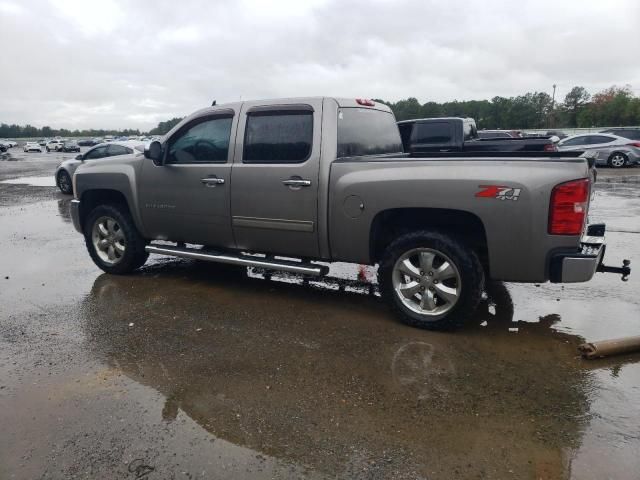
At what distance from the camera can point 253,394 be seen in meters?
3.35

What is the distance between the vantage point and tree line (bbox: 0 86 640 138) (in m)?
62.7

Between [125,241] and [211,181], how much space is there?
5.05 ft

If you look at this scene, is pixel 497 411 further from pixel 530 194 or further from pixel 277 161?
pixel 277 161

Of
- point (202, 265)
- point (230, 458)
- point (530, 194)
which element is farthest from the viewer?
point (202, 265)

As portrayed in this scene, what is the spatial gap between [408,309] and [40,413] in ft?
9.22

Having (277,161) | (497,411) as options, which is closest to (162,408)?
(497,411)

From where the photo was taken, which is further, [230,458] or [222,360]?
[222,360]

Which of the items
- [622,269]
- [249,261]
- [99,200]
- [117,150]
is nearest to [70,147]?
[117,150]

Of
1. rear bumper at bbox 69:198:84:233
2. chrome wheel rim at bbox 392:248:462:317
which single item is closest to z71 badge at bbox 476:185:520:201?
chrome wheel rim at bbox 392:248:462:317

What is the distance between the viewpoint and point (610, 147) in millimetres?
20094

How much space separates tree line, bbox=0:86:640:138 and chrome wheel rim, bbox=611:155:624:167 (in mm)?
38840

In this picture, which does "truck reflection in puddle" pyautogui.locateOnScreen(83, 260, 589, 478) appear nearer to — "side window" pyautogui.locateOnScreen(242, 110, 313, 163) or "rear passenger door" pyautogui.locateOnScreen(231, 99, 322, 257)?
"rear passenger door" pyautogui.locateOnScreen(231, 99, 322, 257)

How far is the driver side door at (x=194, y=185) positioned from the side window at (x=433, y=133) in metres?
7.46

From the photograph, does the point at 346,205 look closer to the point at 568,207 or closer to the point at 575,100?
the point at 568,207
